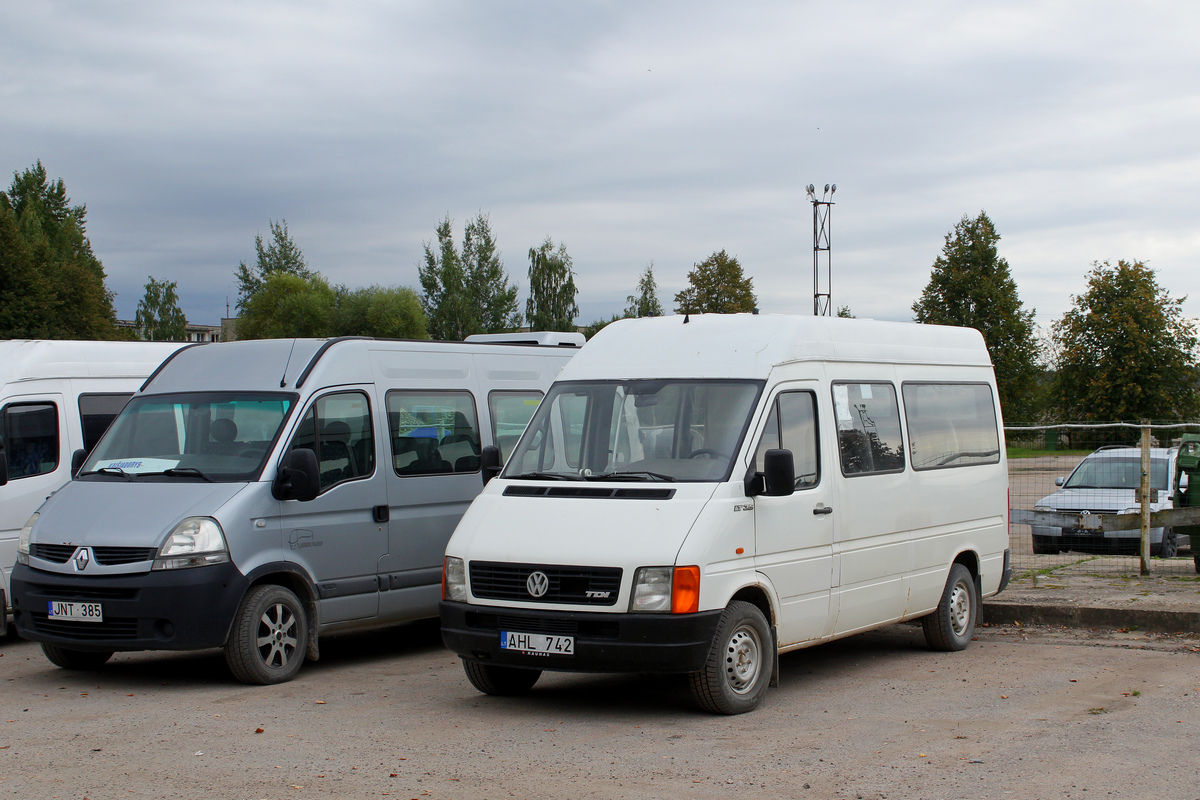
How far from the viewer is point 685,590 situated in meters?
6.96

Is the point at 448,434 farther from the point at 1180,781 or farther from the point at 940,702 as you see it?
the point at 1180,781

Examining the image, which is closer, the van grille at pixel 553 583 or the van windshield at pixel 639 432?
the van grille at pixel 553 583

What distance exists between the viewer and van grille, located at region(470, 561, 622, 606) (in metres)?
7.02

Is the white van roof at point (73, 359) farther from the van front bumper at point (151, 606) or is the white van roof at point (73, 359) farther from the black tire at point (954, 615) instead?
the black tire at point (954, 615)

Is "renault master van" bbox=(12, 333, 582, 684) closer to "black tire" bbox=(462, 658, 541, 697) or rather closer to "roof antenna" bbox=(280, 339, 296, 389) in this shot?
"roof antenna" bbox=(280, 339, 296, 389)

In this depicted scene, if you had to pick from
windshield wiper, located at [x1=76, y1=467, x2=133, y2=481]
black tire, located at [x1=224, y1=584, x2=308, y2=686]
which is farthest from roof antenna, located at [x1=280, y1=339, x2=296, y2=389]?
black tire, located at [x1=224, y1=584, x2=308, y2=686]

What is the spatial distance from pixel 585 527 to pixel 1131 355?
1869 inches

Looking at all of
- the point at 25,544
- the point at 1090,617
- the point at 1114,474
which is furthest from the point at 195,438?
the point at 1114,474

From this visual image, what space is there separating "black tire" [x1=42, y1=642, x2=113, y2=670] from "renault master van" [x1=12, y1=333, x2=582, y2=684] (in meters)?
0.02

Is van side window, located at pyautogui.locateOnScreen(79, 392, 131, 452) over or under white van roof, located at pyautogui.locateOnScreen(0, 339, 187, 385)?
under

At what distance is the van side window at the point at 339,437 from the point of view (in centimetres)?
936

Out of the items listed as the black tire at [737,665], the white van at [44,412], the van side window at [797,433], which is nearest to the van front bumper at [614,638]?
the black tire at [737,665]

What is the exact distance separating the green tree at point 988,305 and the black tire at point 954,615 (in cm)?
4621

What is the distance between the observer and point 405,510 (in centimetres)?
1003
